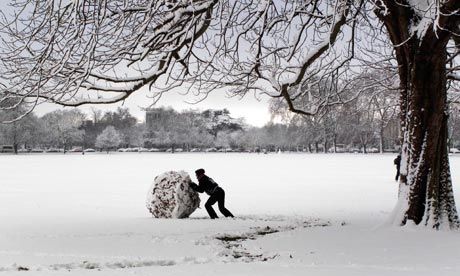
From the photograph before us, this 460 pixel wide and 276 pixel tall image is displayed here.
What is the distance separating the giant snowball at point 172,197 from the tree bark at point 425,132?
4576mm

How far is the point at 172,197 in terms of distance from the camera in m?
11.5

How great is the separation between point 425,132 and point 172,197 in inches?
218

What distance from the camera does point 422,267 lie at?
21.3ft

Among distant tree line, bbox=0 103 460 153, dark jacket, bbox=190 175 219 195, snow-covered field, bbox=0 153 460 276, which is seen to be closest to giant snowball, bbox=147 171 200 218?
dark jacket, bbox=190 175 219 195

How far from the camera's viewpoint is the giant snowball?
11.4 m

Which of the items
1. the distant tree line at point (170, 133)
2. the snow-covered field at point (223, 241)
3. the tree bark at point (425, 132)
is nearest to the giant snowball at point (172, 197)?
the snow-covered field at point (223, 241)

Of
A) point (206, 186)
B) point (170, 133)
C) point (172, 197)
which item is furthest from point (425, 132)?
point (170, 133)

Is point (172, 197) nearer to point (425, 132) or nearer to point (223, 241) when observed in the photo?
point (223, 241)

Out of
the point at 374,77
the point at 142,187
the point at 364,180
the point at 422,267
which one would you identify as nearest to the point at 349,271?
the point at 422,267

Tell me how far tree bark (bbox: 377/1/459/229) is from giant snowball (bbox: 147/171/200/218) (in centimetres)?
458

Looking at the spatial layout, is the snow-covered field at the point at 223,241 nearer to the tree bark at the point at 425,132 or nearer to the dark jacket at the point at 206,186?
the tree bark at the point at 425,132

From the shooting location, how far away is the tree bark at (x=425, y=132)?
9008 mm

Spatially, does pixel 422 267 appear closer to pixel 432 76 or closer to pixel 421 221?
pixel 421 221

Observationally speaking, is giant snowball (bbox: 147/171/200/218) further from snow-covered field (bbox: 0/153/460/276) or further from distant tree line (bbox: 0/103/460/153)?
distant tree line (bbox: 0/103/460/153)
